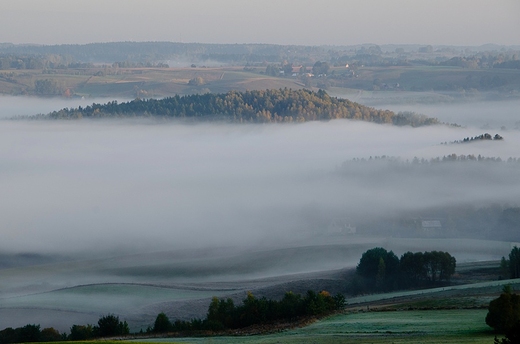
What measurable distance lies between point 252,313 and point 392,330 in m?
8.18

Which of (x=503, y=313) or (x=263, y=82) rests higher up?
(x=263, y=82)

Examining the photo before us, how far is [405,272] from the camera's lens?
1816 inches

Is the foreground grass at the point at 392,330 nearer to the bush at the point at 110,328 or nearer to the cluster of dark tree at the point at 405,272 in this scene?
the bush at the point at 110,328

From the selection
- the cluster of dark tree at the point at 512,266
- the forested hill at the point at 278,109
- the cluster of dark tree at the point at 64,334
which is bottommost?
the cluster of dark tree at the point at 64,334

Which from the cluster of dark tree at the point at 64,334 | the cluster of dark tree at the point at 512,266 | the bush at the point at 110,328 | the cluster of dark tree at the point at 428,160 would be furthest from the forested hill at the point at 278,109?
the cluster of dark tree at the point at 64,334

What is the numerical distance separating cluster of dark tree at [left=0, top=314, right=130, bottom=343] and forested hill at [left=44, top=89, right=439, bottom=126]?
97.6 metres

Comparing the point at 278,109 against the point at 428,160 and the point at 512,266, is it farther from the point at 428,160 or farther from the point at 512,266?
the point at 512,266

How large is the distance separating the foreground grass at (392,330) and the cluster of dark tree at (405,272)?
1231cm

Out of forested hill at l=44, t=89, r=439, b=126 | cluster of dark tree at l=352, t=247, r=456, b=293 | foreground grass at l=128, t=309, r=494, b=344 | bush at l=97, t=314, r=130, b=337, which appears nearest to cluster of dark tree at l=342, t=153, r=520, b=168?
forested hill at l=44, t=89, r=439, b=126

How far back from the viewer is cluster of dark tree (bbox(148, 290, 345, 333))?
33.5m

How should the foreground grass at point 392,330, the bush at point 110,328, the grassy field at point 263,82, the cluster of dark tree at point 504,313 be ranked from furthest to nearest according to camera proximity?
the grassy field at point 263,82
the bush at point 110,328
the cluster of dark tree at point 504,313
the foreground grass at point 392,330

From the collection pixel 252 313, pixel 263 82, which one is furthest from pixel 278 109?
pixel 252 313

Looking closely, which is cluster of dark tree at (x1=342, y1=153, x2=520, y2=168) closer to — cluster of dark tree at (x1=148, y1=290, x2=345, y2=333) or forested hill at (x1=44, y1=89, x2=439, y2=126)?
forested hill at (x1=44, y1=89, x2=439, y2=126)

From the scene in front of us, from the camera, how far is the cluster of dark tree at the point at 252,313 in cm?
3353
